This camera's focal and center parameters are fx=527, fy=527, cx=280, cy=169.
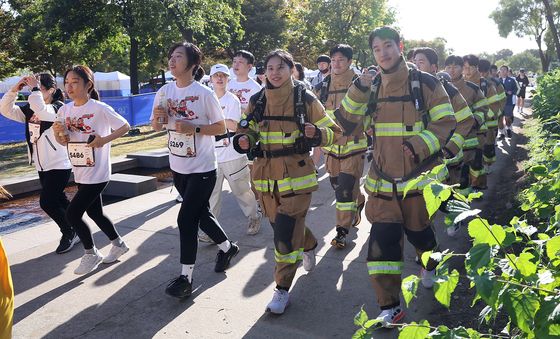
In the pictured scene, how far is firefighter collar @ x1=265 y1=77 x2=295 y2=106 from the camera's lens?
4.15 m

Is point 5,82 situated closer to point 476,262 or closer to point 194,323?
point 194,323

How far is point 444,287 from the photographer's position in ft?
5.51

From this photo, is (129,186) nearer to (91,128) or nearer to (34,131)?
(34,131)

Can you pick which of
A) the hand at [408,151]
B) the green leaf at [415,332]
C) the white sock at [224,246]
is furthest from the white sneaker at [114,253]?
the green leaf at [415,332]

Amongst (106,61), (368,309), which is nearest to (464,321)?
(368,309)

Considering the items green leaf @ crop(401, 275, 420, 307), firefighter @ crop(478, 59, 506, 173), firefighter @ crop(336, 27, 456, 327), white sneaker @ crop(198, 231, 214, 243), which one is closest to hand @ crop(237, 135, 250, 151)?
firefighter @ crop(336, 27, 456, 327)

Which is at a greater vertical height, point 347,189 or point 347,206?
point 347,189

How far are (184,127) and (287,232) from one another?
1.21 m

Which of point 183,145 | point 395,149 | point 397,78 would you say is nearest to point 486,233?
point 395,149

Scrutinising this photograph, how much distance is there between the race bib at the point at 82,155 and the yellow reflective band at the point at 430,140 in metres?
2.96

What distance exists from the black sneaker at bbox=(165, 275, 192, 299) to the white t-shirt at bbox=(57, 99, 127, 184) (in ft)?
4.43

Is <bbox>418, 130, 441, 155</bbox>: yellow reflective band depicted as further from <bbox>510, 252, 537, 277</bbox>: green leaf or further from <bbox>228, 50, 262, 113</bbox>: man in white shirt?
<bbox>228, 50, 262, 113</bbox>: man in white shirt

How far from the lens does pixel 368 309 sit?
4.06 meters

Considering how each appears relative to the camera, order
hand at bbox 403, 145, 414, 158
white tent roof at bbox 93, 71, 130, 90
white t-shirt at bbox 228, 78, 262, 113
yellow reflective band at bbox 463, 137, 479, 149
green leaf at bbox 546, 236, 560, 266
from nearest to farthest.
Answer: green leaf at bbox 546, 236, 560, 266 < hand at bbox 403, 145, 414, 158 < white t-shirt at bbox 228, 78, 262, 113 < yellow reflective band at bbox 463, 137, 479, 149 < white tent roof at bbox 93, 71, 130, 90
